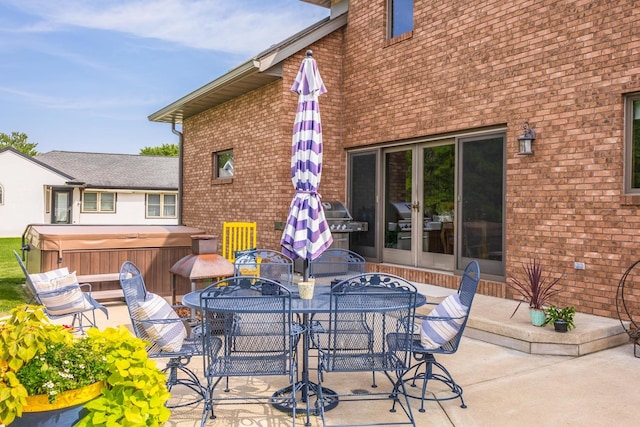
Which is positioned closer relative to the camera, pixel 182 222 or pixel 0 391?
pixel 0 391

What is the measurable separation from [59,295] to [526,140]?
5.74 meters

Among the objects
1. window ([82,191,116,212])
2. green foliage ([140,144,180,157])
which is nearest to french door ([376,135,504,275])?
window ([82,191,116,212])

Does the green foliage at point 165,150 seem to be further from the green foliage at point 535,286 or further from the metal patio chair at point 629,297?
the metal patio chair at point 629,297

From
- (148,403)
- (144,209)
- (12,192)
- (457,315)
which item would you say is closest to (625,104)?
(457,315)

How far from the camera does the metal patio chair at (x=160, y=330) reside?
362 centimetres

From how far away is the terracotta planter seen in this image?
2232 millimetres

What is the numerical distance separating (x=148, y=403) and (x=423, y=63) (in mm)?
7018

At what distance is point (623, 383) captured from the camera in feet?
13.7

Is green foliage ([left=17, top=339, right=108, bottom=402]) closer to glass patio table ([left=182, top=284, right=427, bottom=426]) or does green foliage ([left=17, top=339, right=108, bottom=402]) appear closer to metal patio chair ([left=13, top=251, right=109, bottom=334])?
glass patio table ([left=182, top=284, right=427, bottom=426])

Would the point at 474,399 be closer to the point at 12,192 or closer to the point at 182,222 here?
the point at 182,222

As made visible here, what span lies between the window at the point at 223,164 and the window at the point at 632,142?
25.6ft

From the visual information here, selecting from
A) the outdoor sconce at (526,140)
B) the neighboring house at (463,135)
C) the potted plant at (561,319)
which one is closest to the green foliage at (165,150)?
the neighboring house at (463,135)

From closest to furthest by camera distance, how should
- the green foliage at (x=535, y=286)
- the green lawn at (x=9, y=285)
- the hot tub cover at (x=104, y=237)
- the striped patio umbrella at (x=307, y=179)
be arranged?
the striped patio umbrella at (x=307, y=179) < the green foliage at (x=535, y=286) < the hot tub cover at (x=104, y=237) < the green lawn at (x=9, y=285)

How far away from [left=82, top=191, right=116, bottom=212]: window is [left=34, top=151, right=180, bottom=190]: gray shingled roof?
68cm
